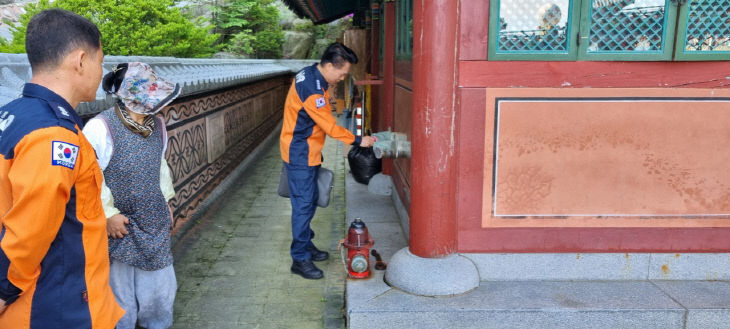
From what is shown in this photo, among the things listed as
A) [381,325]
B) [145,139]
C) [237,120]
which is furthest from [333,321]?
[237,120]

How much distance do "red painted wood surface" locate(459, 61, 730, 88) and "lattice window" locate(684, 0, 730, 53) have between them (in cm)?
12

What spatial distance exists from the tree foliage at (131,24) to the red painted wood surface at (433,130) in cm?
2106

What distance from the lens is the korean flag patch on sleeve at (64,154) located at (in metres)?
1.84

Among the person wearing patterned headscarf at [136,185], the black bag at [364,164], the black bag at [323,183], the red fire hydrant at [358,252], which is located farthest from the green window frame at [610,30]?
the black bag at [364,164]

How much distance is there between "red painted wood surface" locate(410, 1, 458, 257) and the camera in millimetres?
3801

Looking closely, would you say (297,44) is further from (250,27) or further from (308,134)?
(308,134)

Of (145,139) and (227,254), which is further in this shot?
(227,254)

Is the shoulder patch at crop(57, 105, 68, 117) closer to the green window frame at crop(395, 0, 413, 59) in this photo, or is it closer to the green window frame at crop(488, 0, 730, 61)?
the green window frame at crop(488, 0, 730, 61)

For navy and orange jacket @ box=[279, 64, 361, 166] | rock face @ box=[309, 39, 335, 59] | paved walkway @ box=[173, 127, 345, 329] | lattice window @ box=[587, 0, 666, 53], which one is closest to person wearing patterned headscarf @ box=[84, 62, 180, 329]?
paved walkway @ box=[173, 127, 345, 329]

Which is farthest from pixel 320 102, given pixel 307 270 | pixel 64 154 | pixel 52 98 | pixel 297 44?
pixel 297 44

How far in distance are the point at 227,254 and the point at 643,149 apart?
396cm

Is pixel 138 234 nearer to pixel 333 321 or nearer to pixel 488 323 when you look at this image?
pixel 333 321

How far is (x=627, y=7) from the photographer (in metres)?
3.88

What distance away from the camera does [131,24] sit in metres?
23.4
